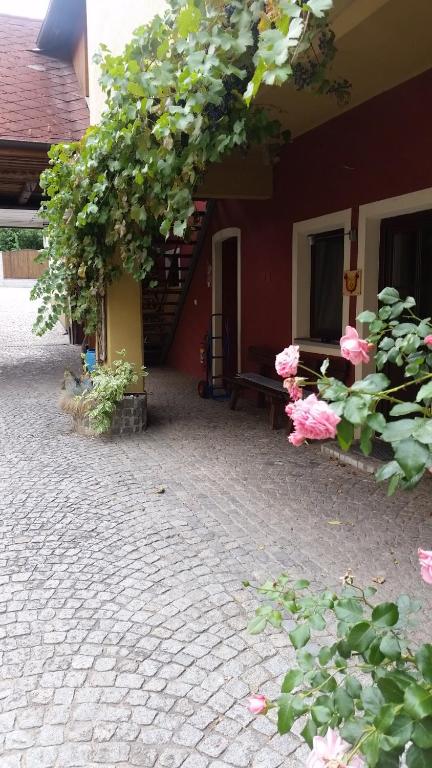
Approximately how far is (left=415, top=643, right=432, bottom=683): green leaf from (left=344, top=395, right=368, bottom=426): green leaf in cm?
47

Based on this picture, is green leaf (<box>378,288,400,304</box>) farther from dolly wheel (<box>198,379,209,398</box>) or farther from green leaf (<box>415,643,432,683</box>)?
dolly wheel (<box>198,379,209,398</box>)

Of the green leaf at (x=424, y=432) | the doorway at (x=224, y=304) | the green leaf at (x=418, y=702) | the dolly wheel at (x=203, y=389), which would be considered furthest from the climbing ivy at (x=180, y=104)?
the doorway at (x=224, y=304)

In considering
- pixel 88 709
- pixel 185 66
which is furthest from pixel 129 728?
pixel 185 66

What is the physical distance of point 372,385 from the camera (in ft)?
4.25

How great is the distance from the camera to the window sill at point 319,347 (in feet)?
21.1

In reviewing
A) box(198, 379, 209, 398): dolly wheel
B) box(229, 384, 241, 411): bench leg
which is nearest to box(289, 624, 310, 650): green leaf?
box(229, 384, 241, 411): bench leg

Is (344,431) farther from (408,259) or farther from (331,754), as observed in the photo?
(408,259)

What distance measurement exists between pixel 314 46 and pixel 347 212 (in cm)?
250

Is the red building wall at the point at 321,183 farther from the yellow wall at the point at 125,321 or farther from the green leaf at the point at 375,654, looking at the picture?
the green leaf at the point at 375,654

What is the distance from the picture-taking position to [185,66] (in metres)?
3.49

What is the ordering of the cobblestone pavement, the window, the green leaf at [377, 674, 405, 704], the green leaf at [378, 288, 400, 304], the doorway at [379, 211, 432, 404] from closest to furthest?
the green leaf at [377, 674, 405, 704] → the green leaf at [378, 288, 400, 304] → the cobblestone pavement → the doorway at [379, 211, 432, 404] → the window

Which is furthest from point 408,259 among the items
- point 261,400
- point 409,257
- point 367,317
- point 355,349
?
point 355,349

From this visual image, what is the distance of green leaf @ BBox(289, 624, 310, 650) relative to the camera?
4.69ft

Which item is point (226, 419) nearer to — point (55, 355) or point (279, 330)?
point (279, 330)
